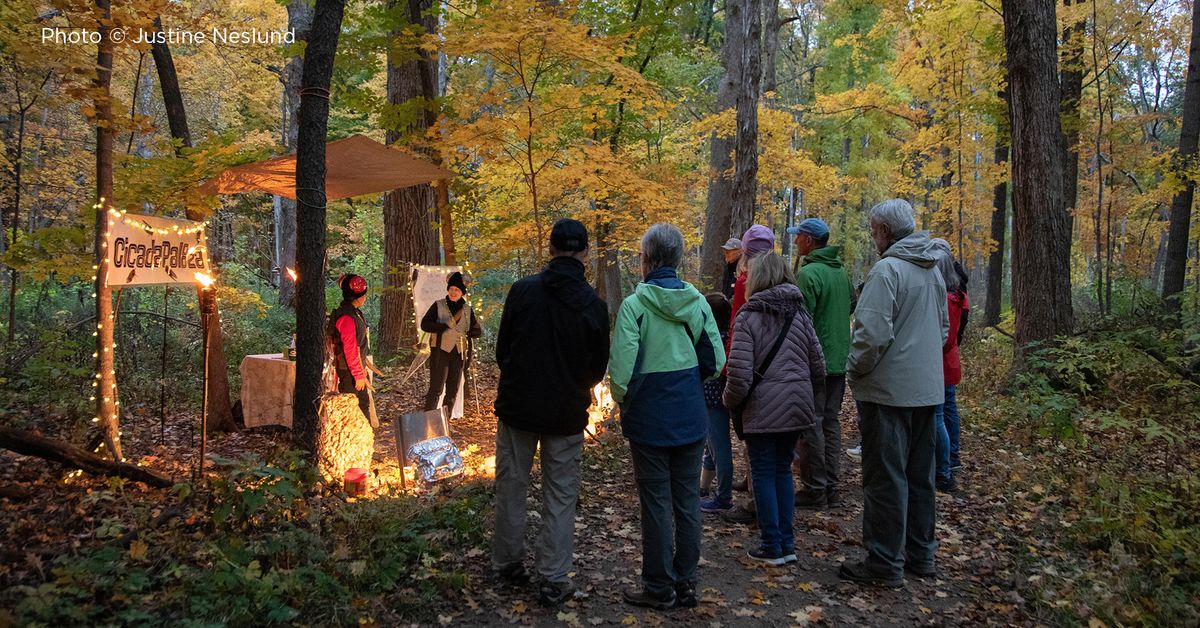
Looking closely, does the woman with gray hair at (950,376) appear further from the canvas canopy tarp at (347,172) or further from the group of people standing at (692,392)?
the canvas canopy tarp at (347,172)

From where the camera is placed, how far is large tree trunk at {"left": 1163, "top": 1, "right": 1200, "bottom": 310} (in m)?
11.8

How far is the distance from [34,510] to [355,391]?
2.69 metres

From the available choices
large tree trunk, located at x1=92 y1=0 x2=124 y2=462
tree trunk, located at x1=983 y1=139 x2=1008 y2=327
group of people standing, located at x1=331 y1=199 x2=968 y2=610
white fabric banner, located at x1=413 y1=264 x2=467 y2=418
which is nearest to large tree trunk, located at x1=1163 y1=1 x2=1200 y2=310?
tree trunk, located at x1=983 y1=139 x2=1008 y2=327

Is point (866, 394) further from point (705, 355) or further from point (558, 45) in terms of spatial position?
point (558, 45)

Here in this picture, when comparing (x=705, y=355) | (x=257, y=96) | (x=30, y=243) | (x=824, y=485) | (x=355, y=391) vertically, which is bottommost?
(x=824, y=485)

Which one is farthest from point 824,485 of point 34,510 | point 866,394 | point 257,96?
point 257,96

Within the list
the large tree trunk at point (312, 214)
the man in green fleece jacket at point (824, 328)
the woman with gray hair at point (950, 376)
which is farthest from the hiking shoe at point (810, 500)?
the large tree trunk at point (312, 214)

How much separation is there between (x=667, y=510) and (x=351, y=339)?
13.2ft

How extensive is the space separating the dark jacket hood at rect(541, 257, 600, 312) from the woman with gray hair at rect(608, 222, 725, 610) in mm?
233

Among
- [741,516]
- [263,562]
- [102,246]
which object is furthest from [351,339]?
[741,516]

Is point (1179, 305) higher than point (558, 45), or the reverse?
point (558, 45)

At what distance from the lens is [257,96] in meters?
23.3

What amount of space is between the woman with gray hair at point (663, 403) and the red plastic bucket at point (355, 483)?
2673mm

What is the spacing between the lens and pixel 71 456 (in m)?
4.62
